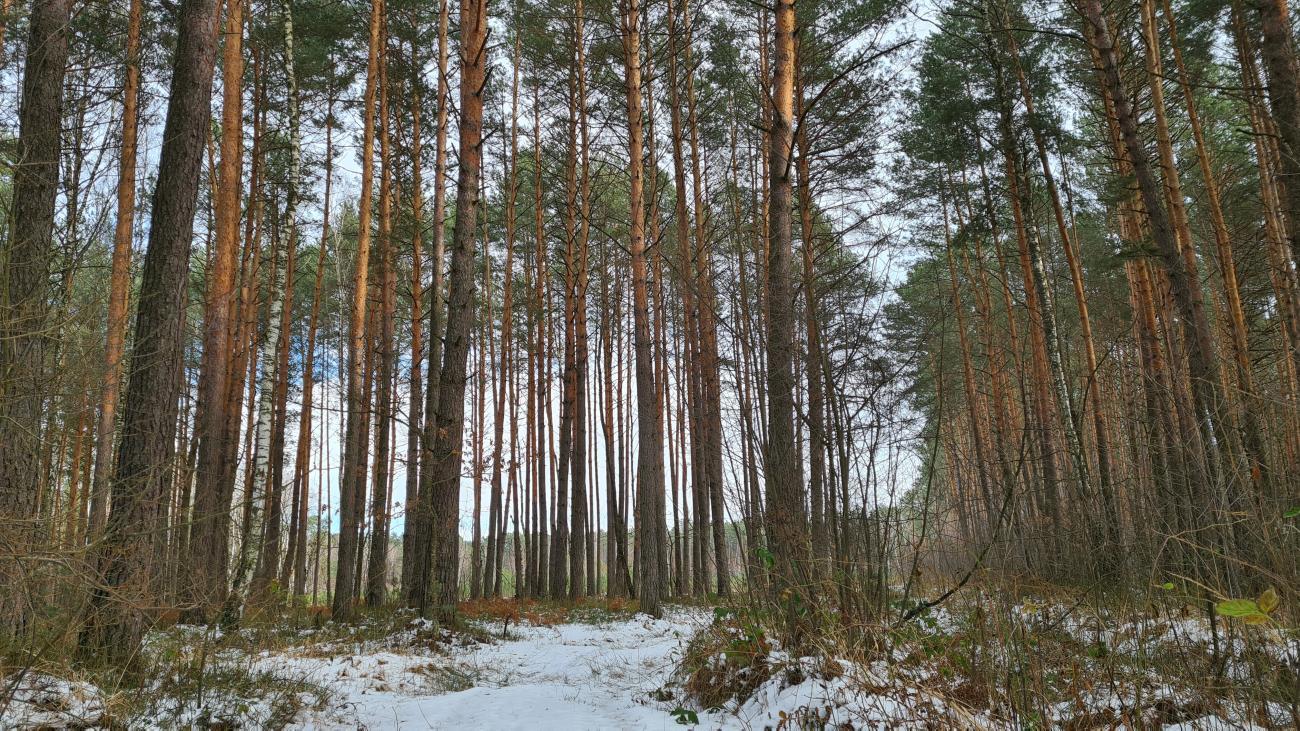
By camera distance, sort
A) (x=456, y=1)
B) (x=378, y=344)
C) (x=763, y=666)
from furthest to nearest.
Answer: (x=378, y=344) < (x=456, y=1) < (x=763, y=666)

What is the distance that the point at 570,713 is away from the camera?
11.8 feet

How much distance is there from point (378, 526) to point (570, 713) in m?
7.07

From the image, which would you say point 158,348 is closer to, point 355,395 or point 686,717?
point 686,717

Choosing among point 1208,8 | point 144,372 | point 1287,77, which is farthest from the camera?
point 1208,8

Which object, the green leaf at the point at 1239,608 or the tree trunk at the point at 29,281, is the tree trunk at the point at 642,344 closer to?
the tree trunk at the point at 29,281

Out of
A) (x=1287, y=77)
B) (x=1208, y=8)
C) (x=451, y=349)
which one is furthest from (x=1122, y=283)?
(x=451, y=349)

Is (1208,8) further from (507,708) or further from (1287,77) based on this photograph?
(507,708)

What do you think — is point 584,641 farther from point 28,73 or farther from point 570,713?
point 28,73

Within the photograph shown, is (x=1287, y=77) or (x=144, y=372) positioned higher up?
(x=1287, y=77)

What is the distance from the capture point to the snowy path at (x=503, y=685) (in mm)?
3443

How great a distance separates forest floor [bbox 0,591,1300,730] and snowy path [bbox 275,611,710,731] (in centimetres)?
2

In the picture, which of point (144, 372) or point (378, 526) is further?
point (378, 526)

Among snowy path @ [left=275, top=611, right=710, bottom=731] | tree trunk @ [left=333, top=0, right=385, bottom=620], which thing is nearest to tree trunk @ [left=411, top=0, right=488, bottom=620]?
snowy path @ [left=275, top=611, right=710, bottom=731]

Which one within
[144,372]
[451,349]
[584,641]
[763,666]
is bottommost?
[584,641]
